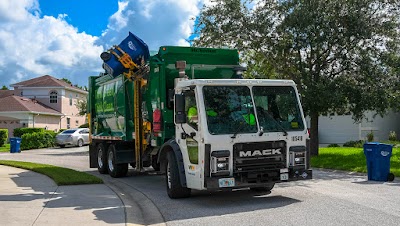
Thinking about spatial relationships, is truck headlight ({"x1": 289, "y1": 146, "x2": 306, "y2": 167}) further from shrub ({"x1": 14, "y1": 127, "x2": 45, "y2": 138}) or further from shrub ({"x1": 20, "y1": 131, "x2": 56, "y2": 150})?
shrub ({"x1": 14, "y1": 127, "x2": 45, "y2": 138})

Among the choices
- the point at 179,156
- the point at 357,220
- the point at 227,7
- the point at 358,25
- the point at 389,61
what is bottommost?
the point at 357,220

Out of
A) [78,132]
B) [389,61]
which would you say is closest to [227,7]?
[389,61]

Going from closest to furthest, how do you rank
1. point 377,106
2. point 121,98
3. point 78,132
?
point 121,98
point 377,106
point 78,132

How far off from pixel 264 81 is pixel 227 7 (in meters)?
10.3

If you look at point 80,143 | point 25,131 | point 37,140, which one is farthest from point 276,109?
point 25,131

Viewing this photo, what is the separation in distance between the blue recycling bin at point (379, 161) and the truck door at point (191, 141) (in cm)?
582

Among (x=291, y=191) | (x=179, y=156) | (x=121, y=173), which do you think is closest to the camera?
(x=179, y=156)

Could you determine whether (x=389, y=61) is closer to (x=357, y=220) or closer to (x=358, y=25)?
(x=358, y=25)

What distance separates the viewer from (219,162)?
8531mm

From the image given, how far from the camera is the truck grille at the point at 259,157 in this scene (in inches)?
342

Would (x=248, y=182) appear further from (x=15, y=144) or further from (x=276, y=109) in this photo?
(x=15, y=144)

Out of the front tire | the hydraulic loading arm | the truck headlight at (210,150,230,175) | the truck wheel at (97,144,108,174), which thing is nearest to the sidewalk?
the hydraulic loading arm

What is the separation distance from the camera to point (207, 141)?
845 centimetres

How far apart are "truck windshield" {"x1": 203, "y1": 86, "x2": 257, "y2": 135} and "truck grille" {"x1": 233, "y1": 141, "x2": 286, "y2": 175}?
31 centimetres
